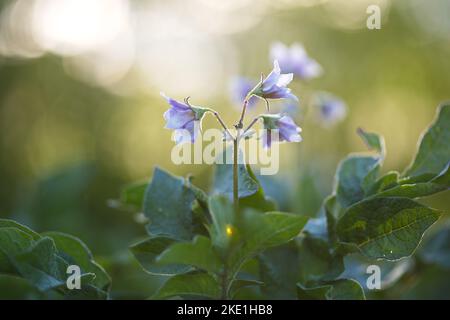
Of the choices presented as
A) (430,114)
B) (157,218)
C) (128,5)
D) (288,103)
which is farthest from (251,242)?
(128,5)

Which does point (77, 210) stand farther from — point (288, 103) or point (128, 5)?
point (128, 5)

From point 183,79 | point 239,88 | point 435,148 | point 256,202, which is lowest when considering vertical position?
point 256,202

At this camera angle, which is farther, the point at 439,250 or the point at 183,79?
the point at 183,79

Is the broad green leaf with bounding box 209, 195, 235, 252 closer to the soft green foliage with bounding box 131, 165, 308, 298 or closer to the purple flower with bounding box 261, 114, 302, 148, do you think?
the soft green foliage with bounding box 131, 165, 308, 298

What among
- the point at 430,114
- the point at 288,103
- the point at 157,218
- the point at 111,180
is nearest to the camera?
the point at 157,218

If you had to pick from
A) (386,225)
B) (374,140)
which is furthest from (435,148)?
(386,225)

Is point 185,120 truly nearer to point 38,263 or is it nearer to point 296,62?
point 38,263

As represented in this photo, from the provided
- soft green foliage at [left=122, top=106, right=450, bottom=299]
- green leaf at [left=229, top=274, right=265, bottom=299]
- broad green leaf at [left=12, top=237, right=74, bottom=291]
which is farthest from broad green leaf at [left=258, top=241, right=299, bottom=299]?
broad green leaf at [left=12, top=237, right=74, bottom=291]
